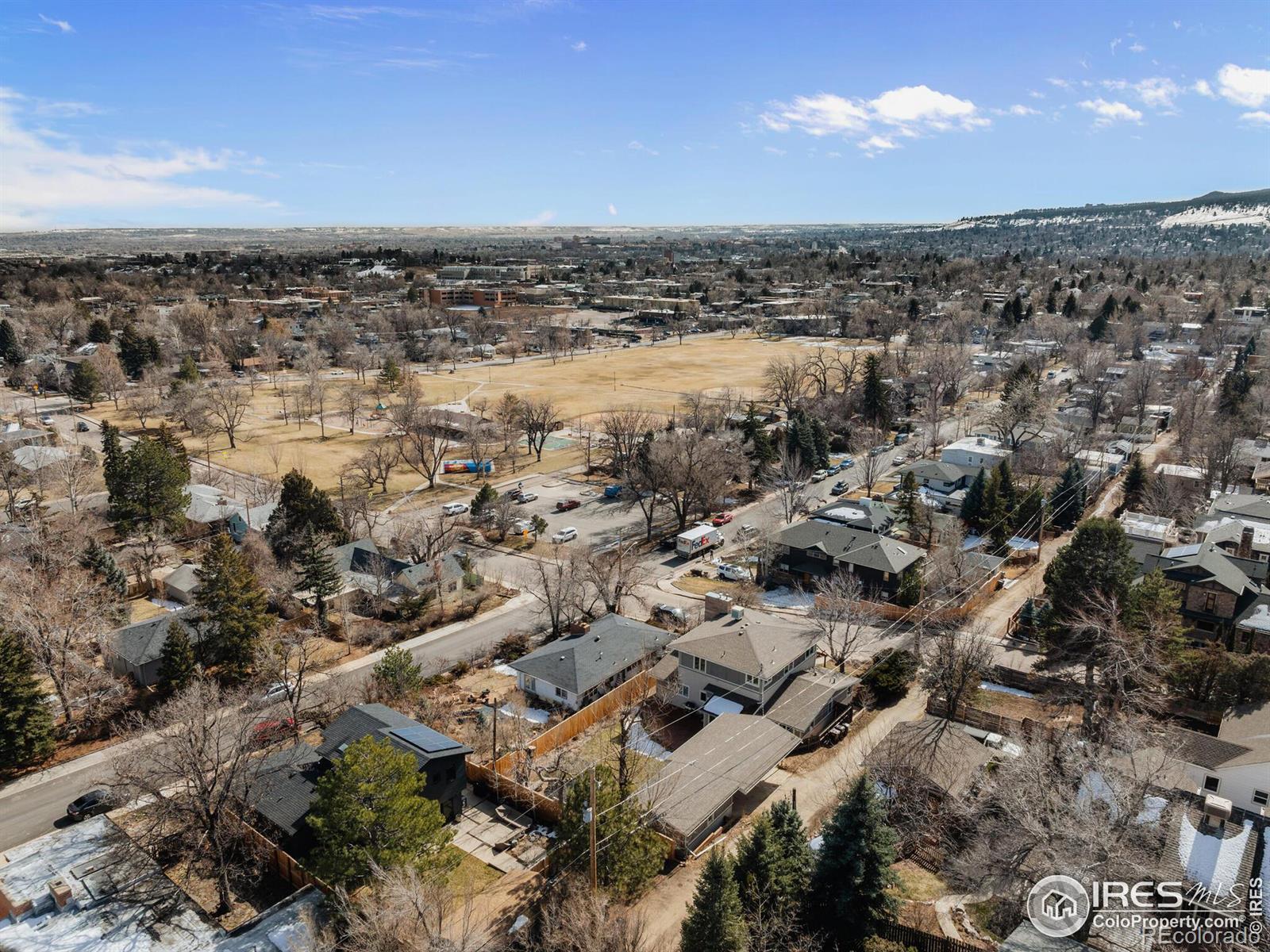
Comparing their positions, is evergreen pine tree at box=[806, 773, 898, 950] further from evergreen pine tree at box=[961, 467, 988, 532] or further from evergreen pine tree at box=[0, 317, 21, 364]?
evergreen pine tree at box=[0, 317, 21, 364]

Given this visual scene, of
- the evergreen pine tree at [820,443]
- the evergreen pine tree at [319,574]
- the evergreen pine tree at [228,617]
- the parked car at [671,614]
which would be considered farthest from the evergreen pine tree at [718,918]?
the evergreen pine tree at [820,443]

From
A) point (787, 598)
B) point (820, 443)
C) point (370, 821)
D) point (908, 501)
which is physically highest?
point (370, 821)

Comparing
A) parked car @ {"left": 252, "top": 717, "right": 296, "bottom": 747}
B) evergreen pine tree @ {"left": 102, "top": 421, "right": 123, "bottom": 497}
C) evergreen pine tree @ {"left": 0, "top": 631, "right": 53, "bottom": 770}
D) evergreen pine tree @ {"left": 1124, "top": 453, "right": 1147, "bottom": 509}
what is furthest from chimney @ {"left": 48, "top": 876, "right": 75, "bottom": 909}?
evergreen pine tree @ {"left": 1124, "top": 453, "right": 1147, "bottom": 509}

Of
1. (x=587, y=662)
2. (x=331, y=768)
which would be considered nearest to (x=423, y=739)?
(x=331, y=768)

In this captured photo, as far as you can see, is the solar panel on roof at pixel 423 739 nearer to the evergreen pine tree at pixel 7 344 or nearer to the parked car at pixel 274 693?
the parked car at pixel 274 693

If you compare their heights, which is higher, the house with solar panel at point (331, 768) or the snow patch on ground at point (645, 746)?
the house with solar panel at point (331, 768)

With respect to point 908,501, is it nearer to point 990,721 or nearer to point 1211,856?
point 990,721
